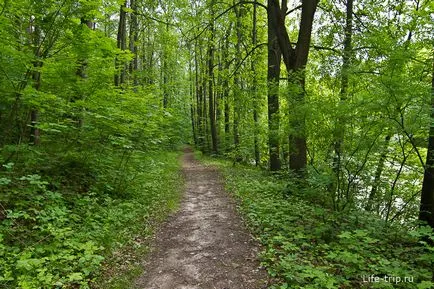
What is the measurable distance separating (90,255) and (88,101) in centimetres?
359

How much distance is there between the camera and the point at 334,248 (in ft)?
16.1

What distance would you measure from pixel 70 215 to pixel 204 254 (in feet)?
8.32

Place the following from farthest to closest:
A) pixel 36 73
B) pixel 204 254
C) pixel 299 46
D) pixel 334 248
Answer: pixel 299 46
pixel 36 73
pixel 204 254
pixel 334 248

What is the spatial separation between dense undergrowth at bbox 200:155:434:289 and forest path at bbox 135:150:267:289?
309mm

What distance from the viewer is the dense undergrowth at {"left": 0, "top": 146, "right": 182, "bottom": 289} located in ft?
13.1

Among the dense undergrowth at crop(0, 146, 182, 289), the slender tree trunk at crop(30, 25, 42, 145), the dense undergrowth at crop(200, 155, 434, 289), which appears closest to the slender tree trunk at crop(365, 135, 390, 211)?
the dense undergrowth at crop(200, 155, 434, 289)

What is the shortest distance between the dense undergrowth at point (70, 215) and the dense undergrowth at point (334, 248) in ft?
7.92

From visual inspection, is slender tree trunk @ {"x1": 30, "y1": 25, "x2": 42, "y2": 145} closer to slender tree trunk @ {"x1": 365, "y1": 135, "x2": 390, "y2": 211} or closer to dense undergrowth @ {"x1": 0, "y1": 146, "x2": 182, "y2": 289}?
dense undergrowth @ {"x1": 0, "y1": 146, "x2": 182, "y2": 289}

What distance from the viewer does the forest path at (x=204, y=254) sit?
4242 mm

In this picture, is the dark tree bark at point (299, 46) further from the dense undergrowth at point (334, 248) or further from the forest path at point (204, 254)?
the forest path at point (204, 254)

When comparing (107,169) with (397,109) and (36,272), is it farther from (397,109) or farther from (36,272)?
(397,109)

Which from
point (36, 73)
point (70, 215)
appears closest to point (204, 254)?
point (70, 215)

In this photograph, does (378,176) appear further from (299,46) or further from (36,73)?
(36,73)

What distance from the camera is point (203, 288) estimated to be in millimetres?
4055
